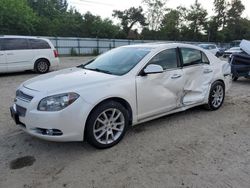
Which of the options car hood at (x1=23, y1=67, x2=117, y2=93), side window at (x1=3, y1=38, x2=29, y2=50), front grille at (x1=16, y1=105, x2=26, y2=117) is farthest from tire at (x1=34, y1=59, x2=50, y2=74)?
front grille at (x1=16, y1=105, x2=26, y2=117)

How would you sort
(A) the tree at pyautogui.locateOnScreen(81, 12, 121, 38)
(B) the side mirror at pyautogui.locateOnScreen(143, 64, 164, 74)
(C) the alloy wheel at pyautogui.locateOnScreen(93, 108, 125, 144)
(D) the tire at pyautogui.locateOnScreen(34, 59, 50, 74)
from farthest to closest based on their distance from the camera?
(A) the tree at pyautogui.locateOnScreen(81, 12, 121, 38) → (D) the tire at pyautogui.locateOnScreen(34, 59, 50, 74) → (B) the side mirror at pyautogui.locateOnScreen(143, 64, 164, 74) → (C) the alloy wheel at pyautogui.locateOnScreen(93, 108, 125, 144)

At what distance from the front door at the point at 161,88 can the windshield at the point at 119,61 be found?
0.25 m

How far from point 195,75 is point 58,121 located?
287cm

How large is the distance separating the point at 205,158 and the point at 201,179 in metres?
0.53

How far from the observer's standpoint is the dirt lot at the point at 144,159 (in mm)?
2920

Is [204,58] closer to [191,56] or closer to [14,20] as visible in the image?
[191,56]

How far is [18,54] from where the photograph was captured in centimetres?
1020

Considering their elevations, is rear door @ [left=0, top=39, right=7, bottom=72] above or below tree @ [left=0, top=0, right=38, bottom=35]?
below

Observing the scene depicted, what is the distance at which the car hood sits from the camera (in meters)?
3.51

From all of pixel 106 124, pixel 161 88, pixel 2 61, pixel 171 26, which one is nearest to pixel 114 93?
pixel 106 124

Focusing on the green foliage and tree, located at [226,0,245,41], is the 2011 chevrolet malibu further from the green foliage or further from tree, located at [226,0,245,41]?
tree, located at [226,0,245,41]

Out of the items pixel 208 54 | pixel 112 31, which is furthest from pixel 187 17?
pixel 208 54

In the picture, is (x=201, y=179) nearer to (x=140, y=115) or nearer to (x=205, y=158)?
(x=205, y=158)

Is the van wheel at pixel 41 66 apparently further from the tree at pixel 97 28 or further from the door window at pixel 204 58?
the tree at pixel 97 28
